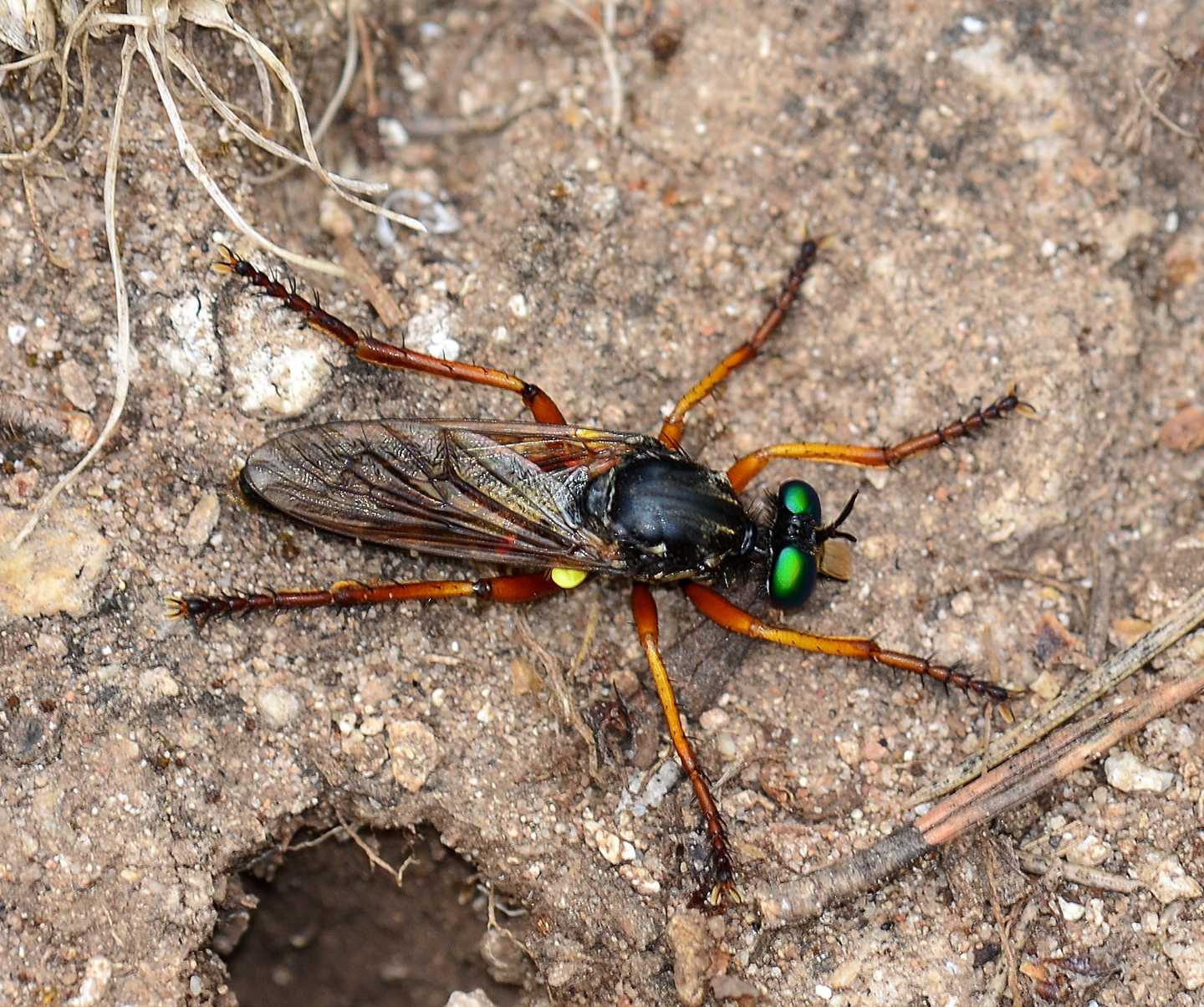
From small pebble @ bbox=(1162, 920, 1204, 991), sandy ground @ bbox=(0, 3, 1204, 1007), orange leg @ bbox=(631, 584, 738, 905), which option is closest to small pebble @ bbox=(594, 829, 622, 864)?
sandy ground @ bbox=(0, 3, 1204, 1007)

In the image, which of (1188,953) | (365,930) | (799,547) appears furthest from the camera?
(365,930)

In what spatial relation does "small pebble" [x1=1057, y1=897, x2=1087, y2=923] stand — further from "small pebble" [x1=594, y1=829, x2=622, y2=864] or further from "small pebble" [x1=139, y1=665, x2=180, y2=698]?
"small pebble" [x1=139, y1=665, x2=180, y2=698]

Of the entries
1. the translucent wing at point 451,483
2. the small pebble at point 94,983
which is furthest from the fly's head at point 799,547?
the small pebble at point 94,983

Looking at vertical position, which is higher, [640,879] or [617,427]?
[617,427]

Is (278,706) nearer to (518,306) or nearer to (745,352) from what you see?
(518,306)

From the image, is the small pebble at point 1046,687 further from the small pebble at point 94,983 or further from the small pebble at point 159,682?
the small pebble at point 94,983

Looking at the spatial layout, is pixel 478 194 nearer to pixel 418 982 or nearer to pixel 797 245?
pixel 797 245

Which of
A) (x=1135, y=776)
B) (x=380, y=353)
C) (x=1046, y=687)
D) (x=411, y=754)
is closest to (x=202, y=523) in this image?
(x=380, y=353)
